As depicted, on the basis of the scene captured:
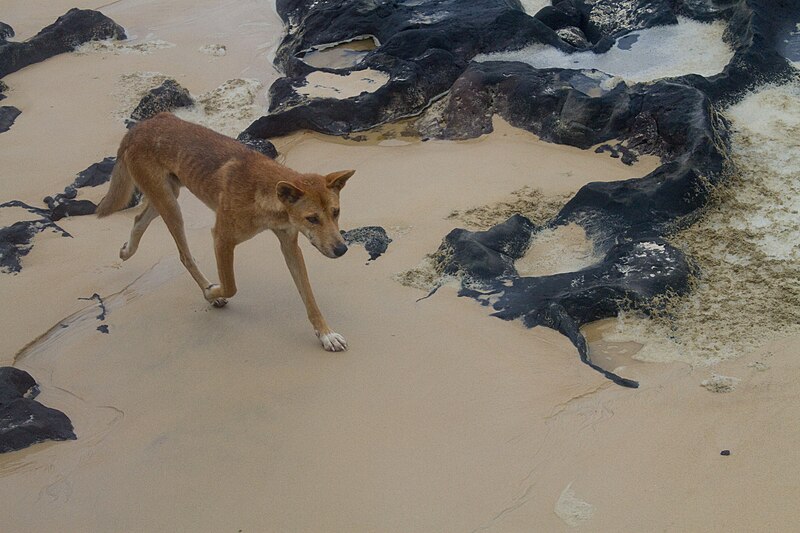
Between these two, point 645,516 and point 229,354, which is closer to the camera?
point 645,516

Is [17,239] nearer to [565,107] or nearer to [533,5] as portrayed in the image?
[565,107]

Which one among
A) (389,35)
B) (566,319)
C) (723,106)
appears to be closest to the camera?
(566,319)

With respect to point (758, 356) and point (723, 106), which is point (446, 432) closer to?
point (758, 356)

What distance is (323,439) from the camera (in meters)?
4.75

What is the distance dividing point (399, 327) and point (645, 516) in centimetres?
218

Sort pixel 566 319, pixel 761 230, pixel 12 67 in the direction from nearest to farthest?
pixel 566 319 → pixel 761 230 → pixel 12 67

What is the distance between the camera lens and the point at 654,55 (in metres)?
9.12

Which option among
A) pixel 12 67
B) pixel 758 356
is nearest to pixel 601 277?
pixel 758 356

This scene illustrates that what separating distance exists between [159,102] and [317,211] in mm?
5146

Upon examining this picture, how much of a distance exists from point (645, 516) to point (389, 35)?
7347 mm

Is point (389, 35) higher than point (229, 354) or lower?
A: higher

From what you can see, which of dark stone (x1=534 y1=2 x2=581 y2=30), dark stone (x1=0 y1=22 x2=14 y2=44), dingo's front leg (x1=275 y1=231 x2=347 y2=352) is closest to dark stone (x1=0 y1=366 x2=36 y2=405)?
dingo's front leg (x1=275 y1=231 x2=347 y2=352)

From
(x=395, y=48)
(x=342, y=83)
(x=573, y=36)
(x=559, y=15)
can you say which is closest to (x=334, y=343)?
(x=342, y=83)

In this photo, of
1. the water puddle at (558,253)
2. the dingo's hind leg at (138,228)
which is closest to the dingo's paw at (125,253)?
the dingo's hind leg at (138,228)
